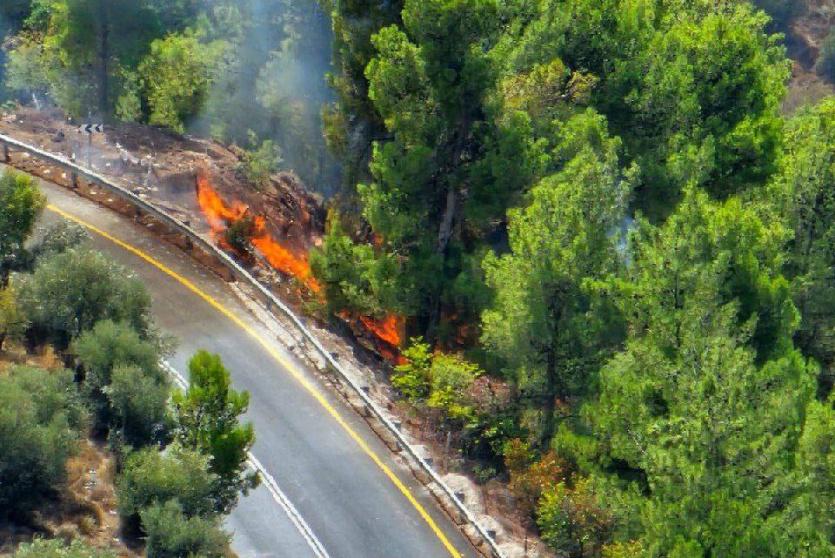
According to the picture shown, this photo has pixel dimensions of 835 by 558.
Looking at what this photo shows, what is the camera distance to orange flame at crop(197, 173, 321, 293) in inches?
1362

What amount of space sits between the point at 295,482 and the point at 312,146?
36688 millimetres

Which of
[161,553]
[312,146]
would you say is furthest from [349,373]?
[312,146]

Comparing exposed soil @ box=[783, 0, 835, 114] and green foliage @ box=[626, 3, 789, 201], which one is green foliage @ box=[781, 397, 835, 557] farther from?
exposed soil @ box=[783, 0, 835, 114]

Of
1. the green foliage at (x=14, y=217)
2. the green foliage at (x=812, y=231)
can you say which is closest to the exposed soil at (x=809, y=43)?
the green foliage at (x=812, y=231)

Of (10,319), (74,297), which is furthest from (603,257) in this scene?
(10,319)

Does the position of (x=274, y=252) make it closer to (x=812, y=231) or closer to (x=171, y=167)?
(x=171, y=167)

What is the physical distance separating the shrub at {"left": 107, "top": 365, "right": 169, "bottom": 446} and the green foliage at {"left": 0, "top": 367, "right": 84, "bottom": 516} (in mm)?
997

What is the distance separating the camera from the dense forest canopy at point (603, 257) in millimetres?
22391

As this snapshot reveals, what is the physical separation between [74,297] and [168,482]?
5.82 metres

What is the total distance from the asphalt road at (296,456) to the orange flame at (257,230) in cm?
279

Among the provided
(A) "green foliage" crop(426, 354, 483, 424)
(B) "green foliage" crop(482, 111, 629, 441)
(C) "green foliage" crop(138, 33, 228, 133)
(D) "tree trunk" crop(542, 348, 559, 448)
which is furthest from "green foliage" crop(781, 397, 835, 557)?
(C) "green foliage" crop(138, 33, 228, 133)

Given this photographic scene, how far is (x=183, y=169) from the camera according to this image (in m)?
37.9

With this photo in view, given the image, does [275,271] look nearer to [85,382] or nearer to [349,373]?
[349,373]

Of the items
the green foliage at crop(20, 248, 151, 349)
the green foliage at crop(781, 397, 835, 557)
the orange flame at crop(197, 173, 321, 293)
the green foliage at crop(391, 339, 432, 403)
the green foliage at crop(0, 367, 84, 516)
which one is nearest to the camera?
the green foliage at crop(0, 367, 84, 516)
